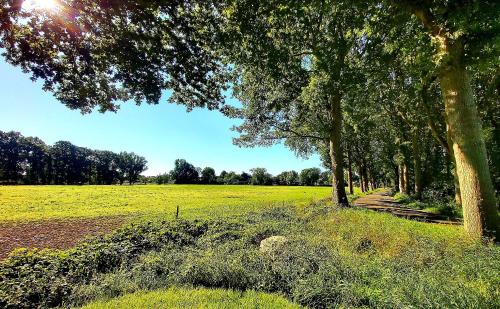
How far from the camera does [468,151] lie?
930cm

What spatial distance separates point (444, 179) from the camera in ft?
123

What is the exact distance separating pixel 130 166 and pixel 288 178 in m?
85.3

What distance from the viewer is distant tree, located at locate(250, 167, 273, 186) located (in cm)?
14300

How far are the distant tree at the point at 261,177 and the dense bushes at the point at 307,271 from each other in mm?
A: 130683

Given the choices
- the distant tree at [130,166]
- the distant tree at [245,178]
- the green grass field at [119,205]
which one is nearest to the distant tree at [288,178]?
the distant tree at [245,178]

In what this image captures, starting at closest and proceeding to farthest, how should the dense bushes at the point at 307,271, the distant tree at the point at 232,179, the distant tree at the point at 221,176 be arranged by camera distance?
the dense bushes at the point at 307,271
the distant tree at the point at 232,179
the distant tree at the point at 221,176

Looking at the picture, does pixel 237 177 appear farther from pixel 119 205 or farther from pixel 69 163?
pixel 119 205

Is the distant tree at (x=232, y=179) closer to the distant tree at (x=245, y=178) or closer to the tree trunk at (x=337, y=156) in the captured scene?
the distant tree at (x=245, y=178)

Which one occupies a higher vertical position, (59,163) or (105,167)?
(59,163)

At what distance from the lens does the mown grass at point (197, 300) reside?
241 inches

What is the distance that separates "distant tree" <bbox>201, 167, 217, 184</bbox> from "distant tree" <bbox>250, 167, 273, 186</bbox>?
2209 centimetres

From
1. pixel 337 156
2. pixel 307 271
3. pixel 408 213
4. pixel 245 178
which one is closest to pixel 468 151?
pixel 307 271

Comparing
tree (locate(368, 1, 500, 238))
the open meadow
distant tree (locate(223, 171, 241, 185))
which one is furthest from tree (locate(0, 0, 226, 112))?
distant tree (locate(223, 171, 241, 185))

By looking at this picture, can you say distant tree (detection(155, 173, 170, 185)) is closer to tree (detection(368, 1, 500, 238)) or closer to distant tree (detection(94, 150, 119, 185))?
distant tree (detection(94, 150, 119, 185))
